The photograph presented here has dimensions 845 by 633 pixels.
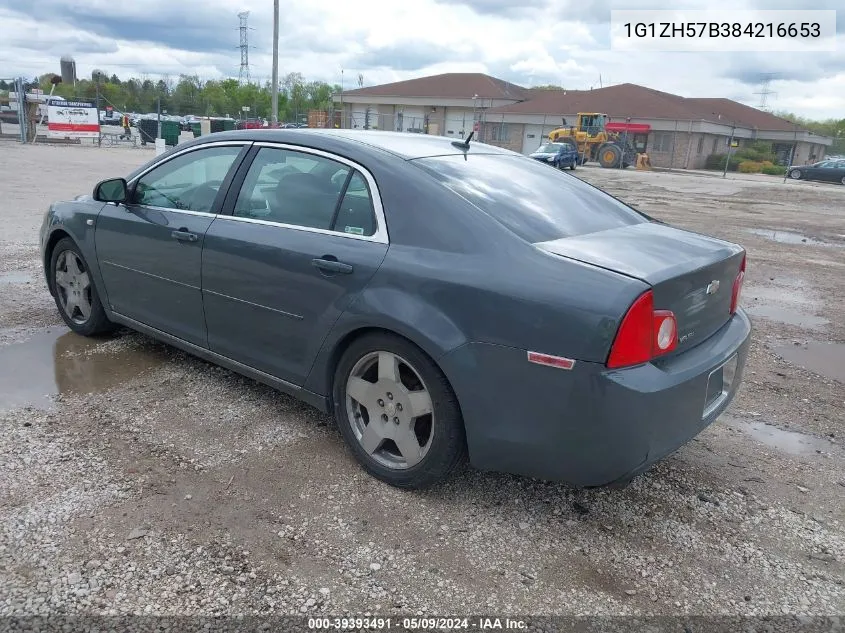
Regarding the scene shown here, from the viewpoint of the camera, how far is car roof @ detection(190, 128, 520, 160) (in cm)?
343

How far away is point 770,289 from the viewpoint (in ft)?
25.5

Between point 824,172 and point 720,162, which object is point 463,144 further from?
point 720,162

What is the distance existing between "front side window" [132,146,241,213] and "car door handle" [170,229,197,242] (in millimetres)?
158

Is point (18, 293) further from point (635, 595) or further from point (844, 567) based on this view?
point (844, 567)

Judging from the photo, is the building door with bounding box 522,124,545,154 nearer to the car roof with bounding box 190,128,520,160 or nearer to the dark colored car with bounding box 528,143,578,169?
the dark colored car with bounding box 528,143,578,169

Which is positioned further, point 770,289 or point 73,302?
point 770,289

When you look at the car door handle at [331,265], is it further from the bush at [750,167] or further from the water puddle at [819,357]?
the bush at [750,167]

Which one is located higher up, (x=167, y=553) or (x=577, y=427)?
(x=577, y=427)

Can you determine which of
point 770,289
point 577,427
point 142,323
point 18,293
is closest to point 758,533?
point 577,427

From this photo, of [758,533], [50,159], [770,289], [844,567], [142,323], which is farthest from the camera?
[50,159]

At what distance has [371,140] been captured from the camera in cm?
352

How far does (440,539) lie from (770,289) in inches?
255

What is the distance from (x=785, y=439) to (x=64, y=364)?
14.8 feet

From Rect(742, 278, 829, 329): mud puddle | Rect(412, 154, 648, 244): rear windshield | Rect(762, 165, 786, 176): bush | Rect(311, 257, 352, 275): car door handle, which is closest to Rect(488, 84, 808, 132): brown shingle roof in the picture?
Rect(762, 165, 786, 176): bush
